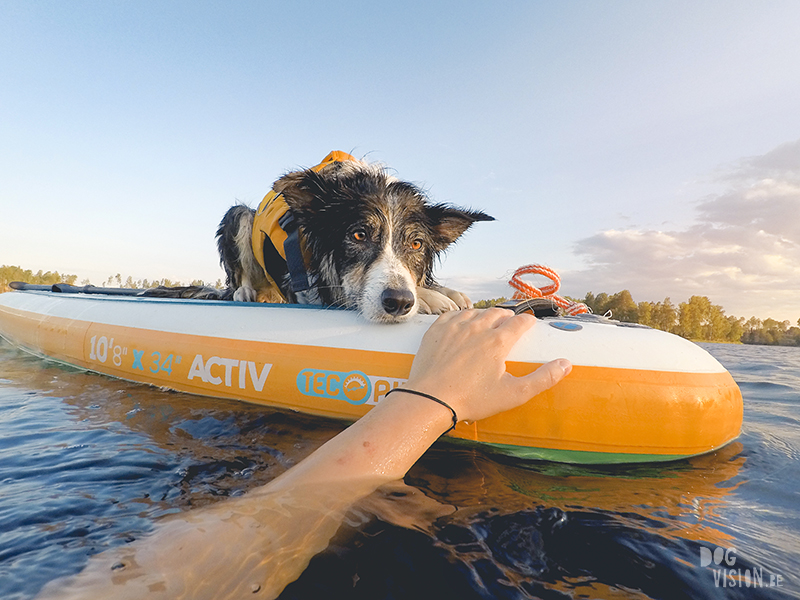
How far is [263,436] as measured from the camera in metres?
3.10

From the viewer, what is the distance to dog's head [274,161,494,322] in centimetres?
363

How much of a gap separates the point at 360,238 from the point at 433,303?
0.86 metres

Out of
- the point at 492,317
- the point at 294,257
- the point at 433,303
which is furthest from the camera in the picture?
the point at 294,257

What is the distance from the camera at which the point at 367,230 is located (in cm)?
382

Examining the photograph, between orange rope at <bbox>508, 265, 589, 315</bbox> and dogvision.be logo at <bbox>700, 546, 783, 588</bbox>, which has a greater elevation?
orange rope at <bbox>508, 265, 589, 315</bbox>

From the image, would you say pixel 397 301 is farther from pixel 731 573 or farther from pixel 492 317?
pixel 731 573

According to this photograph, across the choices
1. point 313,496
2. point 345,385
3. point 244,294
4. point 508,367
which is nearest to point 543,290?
point 508,367

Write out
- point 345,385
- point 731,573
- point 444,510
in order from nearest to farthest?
point 731,573, point 444,510, point 345,385

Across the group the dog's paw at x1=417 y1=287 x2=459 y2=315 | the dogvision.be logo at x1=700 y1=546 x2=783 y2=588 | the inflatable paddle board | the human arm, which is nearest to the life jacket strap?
the inflatable paddle board

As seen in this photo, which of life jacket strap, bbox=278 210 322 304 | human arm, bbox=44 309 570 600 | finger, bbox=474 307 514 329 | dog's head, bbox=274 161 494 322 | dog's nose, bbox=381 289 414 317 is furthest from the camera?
life jacket strap, bbox=278 210 322 304

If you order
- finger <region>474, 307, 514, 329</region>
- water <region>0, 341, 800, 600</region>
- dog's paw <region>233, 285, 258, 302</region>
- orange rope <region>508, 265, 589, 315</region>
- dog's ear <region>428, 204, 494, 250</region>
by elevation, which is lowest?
water <region>0, 341, 800, 600</region>

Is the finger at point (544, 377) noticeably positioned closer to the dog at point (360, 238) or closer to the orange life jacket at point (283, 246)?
the dog at point (360, 238)

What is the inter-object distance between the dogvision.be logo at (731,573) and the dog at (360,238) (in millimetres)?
2117

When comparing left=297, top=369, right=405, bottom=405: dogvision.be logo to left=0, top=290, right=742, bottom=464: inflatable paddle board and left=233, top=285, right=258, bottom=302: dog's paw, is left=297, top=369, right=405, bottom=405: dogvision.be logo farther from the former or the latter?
left=233, top=285, right=258, bottom=302: dog's paw
